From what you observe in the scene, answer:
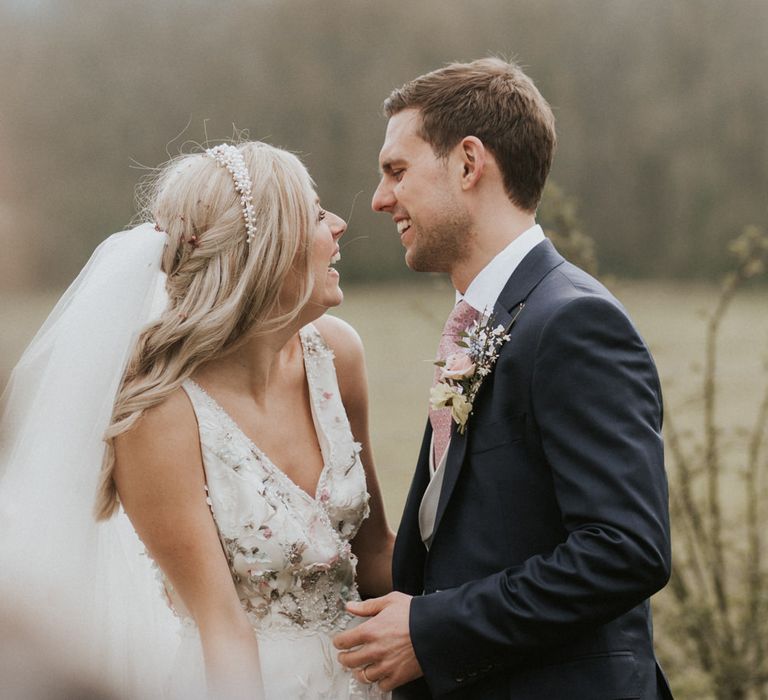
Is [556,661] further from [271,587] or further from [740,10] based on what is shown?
[740,10]

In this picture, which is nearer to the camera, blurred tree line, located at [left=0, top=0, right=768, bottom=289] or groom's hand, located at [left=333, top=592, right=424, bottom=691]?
groom's hand, located at [left=333, top=592, right=424, bottom=691]

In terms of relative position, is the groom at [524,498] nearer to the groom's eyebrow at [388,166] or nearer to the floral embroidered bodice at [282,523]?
the groom's eyebrow at [388,166]

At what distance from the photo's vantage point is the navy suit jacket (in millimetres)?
1927

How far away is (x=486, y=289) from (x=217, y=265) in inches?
26.4

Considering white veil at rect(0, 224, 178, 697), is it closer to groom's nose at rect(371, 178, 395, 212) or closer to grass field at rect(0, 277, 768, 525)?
groom's nose at rect(371, 178, 395, 212)

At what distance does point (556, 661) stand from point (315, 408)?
101 cm

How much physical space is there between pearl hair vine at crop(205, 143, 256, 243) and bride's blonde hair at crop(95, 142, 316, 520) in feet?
0.04

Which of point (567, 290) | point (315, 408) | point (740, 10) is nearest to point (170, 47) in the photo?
point (740, 10)

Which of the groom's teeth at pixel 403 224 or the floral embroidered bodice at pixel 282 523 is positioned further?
the groom's teeth at pixel 403 224

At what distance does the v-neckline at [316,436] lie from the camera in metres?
2.47

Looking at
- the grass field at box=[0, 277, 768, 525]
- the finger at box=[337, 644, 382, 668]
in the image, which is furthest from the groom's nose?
the grass field at box=[0, 277, 768, 525]

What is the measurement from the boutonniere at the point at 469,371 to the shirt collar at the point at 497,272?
0.38 feet

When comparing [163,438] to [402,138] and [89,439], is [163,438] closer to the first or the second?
[89,439]

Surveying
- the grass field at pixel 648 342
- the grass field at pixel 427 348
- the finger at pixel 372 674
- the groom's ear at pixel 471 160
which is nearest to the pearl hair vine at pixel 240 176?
the groom's ear at pixel 471 160
